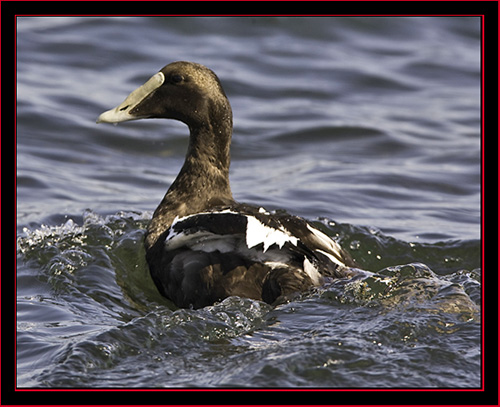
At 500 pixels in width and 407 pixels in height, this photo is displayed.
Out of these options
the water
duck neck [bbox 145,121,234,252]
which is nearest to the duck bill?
duck neck [bbox 145,121,234,252]

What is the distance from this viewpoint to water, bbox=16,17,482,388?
4.11 meters

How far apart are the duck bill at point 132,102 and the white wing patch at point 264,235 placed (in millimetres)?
1514

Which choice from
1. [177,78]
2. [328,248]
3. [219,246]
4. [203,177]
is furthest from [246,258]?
[177,78]

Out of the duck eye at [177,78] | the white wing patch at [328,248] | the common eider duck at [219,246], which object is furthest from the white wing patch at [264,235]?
the duck eye at [177,78]

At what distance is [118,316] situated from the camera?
5.06 metres

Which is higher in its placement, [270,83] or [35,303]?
[270,83]

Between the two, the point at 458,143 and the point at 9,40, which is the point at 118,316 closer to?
the point at 9,40

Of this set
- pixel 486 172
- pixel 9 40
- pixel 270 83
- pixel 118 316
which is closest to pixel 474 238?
pixel 486 172

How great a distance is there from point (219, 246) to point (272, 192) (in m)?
3.03

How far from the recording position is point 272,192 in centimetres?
784

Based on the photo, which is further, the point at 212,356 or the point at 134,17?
the point at 134,17

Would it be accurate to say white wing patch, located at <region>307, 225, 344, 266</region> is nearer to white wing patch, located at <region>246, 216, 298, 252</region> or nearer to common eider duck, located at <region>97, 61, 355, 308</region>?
common eider duck, located at <region>97, 61, 355, 308</region>

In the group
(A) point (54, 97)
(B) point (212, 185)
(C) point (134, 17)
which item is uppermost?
(C) point (134, 17)

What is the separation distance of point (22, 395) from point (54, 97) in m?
6.63
